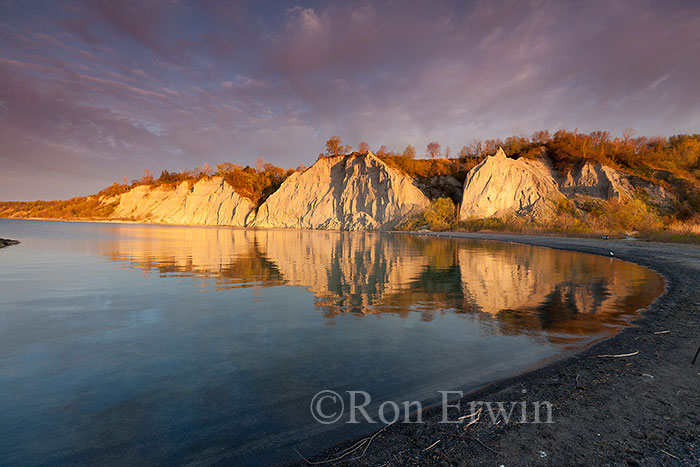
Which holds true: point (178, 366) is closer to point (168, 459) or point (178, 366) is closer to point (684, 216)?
point (168, 459)

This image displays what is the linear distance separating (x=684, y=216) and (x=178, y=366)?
63.0m

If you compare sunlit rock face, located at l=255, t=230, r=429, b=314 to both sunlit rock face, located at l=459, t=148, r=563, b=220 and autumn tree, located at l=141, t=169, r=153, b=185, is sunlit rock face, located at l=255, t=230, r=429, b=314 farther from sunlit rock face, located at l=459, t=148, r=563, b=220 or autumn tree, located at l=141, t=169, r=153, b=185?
autumn tree, located at l=141, t=169, r=153, b=185

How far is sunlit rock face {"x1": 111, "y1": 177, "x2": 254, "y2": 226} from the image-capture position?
9325 centimetres

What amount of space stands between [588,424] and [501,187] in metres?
61.0

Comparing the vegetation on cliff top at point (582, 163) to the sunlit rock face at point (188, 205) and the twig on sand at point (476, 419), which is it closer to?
the sunlit rock face at point (188, 205)

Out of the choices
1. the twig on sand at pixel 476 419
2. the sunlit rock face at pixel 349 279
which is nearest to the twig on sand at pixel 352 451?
the twig on sand at pixel 476 419

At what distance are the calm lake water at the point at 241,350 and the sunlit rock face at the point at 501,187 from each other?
47.0 metres

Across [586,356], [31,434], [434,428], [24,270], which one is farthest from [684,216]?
[24,270]

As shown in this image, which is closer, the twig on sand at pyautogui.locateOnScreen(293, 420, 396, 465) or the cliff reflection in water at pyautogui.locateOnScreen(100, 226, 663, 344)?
the twig on sand at pyautogui.locateOnScreen(293, 420, 396, 465)

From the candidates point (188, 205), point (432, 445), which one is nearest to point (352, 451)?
point (432, 445)

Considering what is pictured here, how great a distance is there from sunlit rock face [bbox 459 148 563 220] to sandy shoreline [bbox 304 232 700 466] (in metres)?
55.2

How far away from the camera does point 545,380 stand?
4.28 metres

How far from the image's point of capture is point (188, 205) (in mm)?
98938

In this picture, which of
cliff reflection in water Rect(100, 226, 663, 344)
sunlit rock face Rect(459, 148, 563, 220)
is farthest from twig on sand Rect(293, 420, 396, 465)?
sunlit rock face Rect(459, 148, 563, 220)
